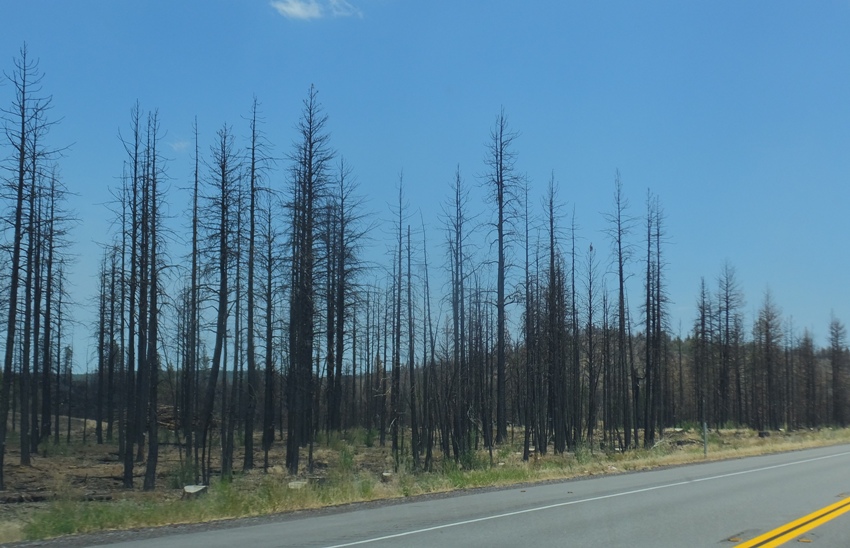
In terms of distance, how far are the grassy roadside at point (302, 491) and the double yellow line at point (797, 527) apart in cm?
946

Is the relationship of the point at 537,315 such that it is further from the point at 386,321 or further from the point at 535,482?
the point at 535,482

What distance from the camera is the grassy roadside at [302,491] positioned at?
13.4 m

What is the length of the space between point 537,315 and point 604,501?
22953 mm

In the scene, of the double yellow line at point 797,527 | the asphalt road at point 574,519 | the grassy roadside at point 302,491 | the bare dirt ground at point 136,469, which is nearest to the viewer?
the double yellow line at point 797,527

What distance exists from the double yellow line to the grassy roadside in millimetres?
9465

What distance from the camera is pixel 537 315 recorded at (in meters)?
38.7

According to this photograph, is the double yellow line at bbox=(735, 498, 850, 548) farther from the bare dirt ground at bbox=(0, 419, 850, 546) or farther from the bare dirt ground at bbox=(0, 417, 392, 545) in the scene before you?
the bare dirt ground at bbox=(0, 417, 392, 545)

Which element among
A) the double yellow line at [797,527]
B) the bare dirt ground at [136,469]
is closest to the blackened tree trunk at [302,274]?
the bare dirt ground at [136,469]

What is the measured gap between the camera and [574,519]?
42.8 feet

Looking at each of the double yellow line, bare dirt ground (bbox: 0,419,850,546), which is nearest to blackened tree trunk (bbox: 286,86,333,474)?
bare dirt ground (bbox: 0,419,850,546)

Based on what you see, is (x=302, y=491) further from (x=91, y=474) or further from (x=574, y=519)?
(x=91, y=474)

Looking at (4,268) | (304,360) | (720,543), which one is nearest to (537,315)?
(304,360)

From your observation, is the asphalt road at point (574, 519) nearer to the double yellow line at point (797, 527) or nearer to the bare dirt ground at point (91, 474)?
the double yellow line at point (797, 527)

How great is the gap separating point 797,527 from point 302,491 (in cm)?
1066
